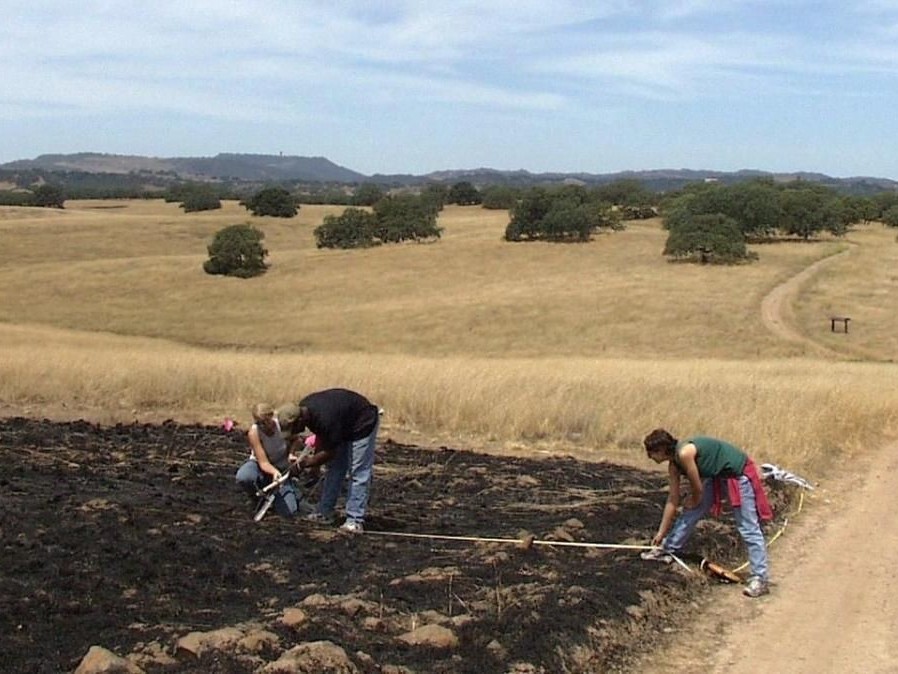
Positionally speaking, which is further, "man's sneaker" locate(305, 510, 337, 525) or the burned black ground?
"man's sneaker" locate(305, 510, 337, 525)

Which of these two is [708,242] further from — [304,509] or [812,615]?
[812,615]

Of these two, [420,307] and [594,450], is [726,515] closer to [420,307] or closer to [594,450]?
[594,450]

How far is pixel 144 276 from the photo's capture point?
62.9m

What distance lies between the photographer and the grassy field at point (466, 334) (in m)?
17.3

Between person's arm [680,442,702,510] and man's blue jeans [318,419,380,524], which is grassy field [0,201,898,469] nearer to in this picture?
person's arm [680,442,702,510]

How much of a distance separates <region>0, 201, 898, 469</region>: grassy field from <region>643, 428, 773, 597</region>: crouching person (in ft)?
18.8

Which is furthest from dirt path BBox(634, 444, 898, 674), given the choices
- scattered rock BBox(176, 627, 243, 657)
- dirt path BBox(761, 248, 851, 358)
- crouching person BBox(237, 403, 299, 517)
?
dirt path BBox(761, 248, 851, 358)

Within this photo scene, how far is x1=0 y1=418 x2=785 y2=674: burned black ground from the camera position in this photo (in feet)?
21.0

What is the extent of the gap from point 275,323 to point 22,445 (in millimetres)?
37511

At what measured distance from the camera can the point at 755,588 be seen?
8523 millimetres

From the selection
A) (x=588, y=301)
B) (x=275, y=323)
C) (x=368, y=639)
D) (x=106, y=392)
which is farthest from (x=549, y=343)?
(x=368, y=639)

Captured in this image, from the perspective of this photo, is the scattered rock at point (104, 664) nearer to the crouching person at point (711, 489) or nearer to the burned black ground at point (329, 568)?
the burned black ground at point (329, 568)

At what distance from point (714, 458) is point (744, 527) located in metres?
0.68

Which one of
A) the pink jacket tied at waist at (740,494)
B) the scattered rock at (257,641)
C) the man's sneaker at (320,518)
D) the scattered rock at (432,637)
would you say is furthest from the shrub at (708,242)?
the scattered rock at (257,641)
